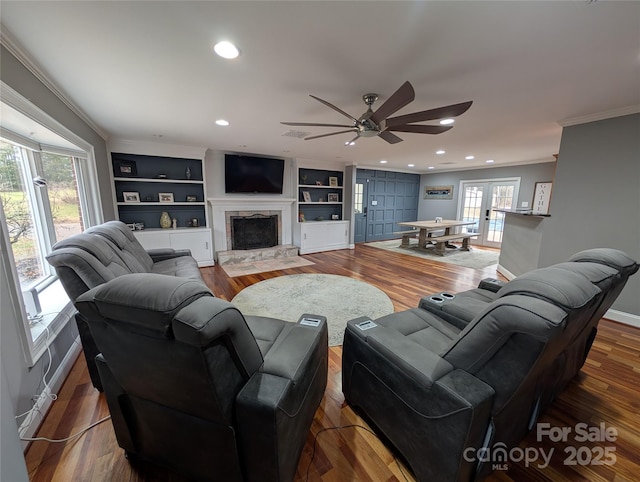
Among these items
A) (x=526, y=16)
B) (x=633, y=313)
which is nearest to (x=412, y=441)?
(x=526, y=16)

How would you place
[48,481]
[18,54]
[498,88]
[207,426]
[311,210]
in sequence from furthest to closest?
[311,210] → [498,88] → [18,54] → [48,481] → [207,426]

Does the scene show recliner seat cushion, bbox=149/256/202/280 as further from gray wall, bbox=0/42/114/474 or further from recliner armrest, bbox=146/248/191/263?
gray wall, bbox=0/42/114/474

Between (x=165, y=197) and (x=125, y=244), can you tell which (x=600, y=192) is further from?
(x=165, y=197)

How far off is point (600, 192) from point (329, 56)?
11.2 feet

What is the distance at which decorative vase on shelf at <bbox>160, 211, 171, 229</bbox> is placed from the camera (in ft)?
15.2

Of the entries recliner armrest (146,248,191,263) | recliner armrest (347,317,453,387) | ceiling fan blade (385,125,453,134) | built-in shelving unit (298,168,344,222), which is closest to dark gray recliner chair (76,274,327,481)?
recliner armrest (347,317,453,387)

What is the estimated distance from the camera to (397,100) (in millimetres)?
1688

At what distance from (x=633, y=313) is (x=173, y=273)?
4984mm

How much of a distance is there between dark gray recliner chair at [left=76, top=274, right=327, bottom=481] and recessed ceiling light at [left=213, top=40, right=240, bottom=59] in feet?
4.94

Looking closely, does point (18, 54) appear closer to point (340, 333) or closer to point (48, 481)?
point (48, 481)

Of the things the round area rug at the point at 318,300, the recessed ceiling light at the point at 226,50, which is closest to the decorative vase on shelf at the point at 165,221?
the round area rug at the point at 318,300

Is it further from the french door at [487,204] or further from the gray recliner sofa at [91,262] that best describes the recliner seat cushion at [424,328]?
the french door at [487,204]

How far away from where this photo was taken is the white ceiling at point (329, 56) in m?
1.27

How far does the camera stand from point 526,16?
1278 mm
